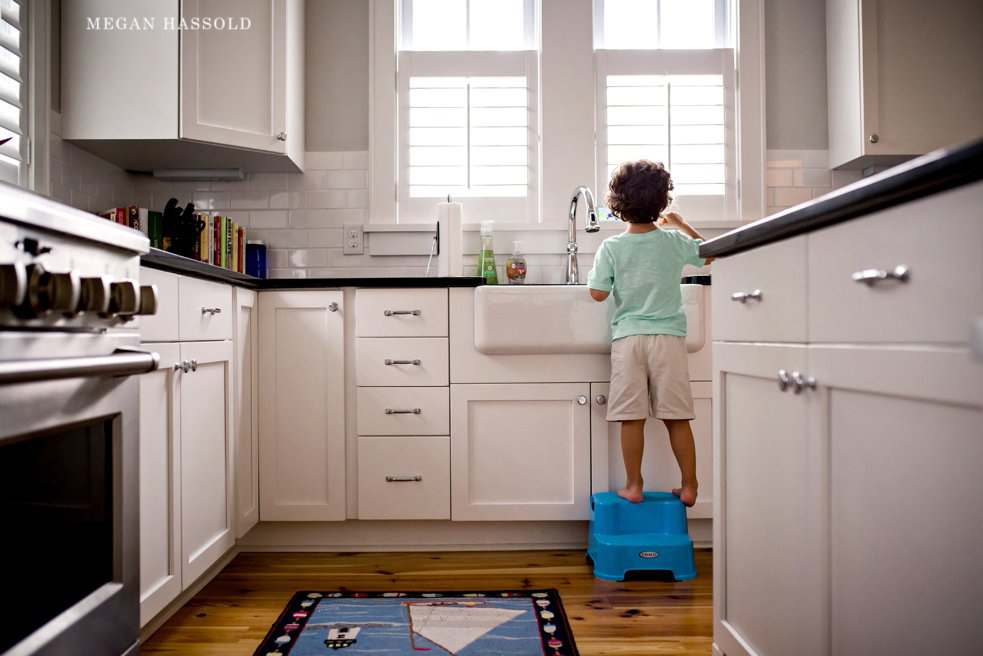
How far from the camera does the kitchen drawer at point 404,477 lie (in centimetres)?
225

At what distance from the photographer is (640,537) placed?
2.05 meters

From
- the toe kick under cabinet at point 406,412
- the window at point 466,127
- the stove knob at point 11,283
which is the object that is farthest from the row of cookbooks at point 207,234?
the stove knob at point 11,283

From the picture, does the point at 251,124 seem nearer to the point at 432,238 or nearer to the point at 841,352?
the point at 432,238

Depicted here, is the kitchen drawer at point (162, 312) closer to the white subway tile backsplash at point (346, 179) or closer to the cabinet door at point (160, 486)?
the cabinet door at point (160, 486)

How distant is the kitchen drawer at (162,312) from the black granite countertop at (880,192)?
118cm

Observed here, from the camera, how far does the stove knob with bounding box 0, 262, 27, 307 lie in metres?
0.77

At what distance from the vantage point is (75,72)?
7.47ft

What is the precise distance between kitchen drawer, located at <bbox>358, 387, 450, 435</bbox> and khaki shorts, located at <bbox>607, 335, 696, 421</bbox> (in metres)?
0.56

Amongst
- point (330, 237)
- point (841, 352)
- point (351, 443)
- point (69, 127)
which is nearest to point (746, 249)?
point (841, 352)

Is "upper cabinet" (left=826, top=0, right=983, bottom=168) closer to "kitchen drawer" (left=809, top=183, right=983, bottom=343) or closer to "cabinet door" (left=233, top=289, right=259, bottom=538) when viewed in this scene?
"kitchen drawer" (left=809, top=183, right=983, bottom=343)

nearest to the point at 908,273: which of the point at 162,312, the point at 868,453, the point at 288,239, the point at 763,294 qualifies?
the point at 868,453

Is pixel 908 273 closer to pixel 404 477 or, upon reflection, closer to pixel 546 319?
pixel 546 319

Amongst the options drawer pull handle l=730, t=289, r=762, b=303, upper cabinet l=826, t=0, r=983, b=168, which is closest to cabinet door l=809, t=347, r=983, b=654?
drawer pull handle l=730, t=289, r=762, b=303

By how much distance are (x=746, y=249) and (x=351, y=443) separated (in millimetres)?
1458
